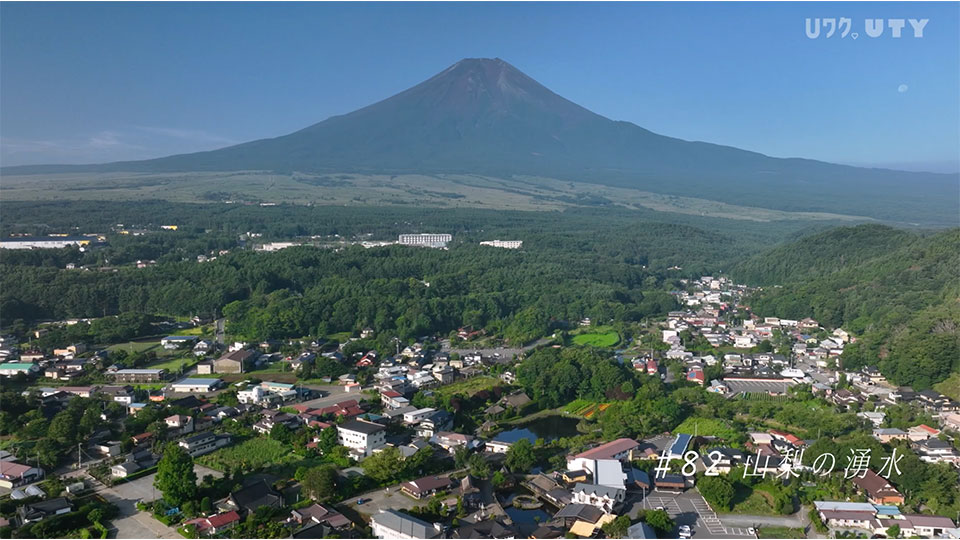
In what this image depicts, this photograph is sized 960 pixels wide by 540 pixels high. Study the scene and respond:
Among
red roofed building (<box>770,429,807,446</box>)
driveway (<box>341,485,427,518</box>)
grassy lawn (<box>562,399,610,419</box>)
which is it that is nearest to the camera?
driveway (<box>341,485,427,518</box>)

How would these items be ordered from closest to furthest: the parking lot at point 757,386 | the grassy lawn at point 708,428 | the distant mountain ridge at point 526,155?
1. the grassy lawn at point 708,428
2. the parking lot at point 757,386
3. the distant mountain ridge at point 526,155

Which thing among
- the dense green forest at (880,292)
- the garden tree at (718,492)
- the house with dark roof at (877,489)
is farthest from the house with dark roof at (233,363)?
the dense green forest at (880,292)

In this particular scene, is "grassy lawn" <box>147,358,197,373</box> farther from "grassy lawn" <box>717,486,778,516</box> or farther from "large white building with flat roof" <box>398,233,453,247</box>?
"large white building with flat roof" <box>398,233,453,247</box>

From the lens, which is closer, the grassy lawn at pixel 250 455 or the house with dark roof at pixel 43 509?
the house with dark roof at pixel 43 509

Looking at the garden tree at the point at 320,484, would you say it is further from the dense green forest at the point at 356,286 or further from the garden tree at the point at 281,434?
the dense green forest at the point at 356,286

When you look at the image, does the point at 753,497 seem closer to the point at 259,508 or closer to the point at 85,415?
the point at 259,508

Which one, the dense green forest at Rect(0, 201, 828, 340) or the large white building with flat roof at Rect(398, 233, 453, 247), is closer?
the dense green forest at Rect(0, 201, 828, 340)

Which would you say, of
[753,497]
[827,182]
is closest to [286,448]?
[753,497]

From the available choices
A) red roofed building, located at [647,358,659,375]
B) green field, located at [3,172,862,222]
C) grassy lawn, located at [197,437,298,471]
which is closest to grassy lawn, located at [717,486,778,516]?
red roofed building, located at [647,358,659,375]
